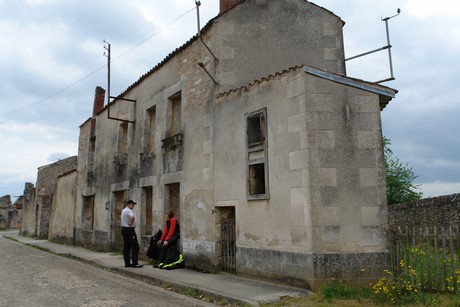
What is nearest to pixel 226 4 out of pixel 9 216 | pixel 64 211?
pixel 64 211

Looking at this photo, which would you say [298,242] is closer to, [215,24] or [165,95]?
[215,24]

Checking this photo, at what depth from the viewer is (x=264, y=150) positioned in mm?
7910

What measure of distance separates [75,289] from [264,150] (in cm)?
452

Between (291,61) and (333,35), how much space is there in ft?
4.85

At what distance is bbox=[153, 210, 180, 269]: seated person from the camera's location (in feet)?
32.9

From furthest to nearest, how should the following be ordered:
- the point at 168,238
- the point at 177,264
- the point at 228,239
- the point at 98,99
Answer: the point at 98,99
the point at 168,238
the point at 177,264
the point at 228,239

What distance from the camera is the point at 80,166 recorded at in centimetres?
1886

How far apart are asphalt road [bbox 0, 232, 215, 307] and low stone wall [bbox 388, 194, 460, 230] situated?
7.62m

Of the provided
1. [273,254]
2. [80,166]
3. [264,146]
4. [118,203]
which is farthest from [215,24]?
[80,166]

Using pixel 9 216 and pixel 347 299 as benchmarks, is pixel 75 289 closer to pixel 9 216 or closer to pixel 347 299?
pixel 347 299

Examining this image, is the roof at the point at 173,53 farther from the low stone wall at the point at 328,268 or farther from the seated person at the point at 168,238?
the low stone wall at the point at 328,268

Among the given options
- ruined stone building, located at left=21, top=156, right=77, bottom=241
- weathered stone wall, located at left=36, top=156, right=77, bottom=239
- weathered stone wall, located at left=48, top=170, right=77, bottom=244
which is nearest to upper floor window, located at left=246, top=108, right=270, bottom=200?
weathered stone wall, located at left=48, top=170, right=77, bottom=244

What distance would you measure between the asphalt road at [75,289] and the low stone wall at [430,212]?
7.62 m

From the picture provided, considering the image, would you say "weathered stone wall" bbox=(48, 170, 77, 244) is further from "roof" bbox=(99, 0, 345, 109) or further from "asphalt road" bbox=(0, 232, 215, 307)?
"asphalt road" bbox=(0, 232, 215, 307)
